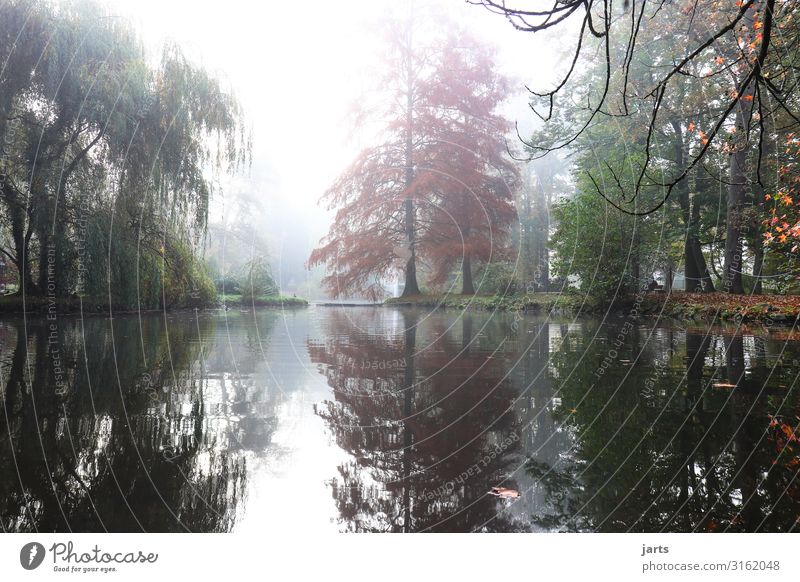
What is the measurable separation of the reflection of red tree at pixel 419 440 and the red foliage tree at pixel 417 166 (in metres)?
9.91

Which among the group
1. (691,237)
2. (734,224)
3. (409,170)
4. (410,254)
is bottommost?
(410,254)

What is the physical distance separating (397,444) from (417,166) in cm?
1293

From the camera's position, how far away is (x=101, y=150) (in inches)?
324

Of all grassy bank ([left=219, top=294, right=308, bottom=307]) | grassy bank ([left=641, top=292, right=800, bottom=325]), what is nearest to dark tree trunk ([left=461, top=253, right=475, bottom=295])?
grassy bank ([left=219, top=294, right=308, bottom=307])

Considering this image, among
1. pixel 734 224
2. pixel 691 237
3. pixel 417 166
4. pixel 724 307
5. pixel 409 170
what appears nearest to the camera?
pixel 724 307

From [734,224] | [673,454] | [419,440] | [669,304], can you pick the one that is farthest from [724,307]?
[419,440]

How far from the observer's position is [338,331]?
25.8ft

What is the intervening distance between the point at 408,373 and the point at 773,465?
8.36ft

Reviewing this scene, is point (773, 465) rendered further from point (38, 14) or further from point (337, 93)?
point (337, 93)

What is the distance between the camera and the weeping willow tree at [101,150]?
7191 mm

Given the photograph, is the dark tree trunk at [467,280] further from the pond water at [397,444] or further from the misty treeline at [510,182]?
the pond water at [397,444]

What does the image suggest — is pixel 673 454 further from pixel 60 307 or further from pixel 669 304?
pixel 60 307

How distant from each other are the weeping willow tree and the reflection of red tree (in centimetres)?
567

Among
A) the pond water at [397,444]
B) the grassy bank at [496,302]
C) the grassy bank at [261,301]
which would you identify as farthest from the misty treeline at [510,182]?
the pond water at [397,444]
